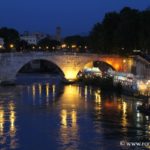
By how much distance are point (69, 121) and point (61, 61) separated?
68.4ft

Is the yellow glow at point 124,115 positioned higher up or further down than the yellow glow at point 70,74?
further down

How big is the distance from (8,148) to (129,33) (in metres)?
22.0

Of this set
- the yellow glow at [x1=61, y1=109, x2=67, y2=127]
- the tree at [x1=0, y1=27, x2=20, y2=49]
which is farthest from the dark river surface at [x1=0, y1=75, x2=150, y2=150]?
the tree at [x1=0, y1=27, x2=20, y2=49]

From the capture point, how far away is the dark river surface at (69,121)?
2064 cm

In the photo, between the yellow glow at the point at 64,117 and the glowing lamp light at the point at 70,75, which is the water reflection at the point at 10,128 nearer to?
the yellow glow at the point at 64,117

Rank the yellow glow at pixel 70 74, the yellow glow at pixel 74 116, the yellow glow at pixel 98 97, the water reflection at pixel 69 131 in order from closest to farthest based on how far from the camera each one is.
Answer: the water reflection at pixel 69 131 → the yellow glow at pixel 74 116 → the yellow glow at pixel 98 97 → the yellow glow at pixel 70 74

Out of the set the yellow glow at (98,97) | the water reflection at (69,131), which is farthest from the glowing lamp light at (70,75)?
the water reflection at (69,131)

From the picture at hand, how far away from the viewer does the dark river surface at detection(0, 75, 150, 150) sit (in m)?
20.6

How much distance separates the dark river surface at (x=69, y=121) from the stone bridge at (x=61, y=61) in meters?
8.62

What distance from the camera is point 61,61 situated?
45250mm

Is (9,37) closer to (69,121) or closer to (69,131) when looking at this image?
(69,121)
